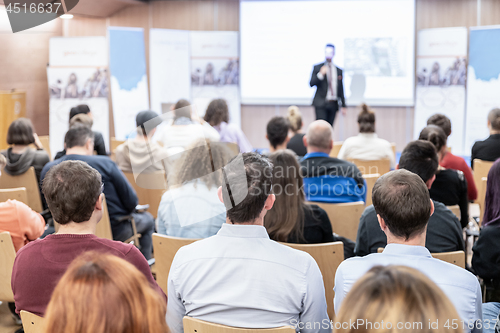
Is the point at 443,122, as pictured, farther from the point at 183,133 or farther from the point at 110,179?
the point at 110,179

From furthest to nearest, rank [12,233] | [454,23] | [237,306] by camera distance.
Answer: [454,23]
[12,233]
[237,306]

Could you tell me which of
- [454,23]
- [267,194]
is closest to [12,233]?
[267,194]

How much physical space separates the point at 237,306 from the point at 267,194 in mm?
428

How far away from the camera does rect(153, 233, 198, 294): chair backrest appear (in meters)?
2.20

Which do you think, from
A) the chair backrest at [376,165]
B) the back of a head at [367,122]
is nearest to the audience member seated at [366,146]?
the back of a head at [367,122]

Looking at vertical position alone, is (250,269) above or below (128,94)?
below

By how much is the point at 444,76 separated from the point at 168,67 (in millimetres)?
4821

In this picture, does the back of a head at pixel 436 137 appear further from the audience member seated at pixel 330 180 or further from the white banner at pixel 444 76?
the white banner at pixel 444 76

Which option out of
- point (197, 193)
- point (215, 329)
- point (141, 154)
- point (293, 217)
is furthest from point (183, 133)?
point (215, 329)

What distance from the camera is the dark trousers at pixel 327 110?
289 inches

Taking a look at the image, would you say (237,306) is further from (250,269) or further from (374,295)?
(374,295)

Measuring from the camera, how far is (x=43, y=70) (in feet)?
28.2

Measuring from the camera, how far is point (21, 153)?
3.92 m

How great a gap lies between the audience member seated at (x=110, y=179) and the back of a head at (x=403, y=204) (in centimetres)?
206
